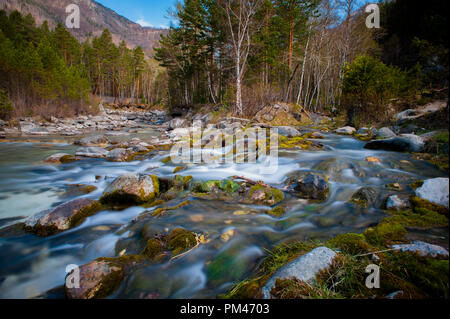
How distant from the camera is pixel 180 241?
2.77 metres

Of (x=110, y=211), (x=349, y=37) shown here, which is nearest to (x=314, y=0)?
(x=349, y=37)

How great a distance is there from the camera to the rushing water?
229 centimetres

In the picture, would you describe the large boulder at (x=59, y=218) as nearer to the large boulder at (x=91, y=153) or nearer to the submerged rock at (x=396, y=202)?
the submerged rock at (x=396, y=202)

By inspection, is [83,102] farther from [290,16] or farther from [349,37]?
[349,37]

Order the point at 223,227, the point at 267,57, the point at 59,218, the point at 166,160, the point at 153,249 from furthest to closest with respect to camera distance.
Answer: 1. the point at 267,57
2. the point at 166,160
3. the point at 59,218
4. the point at 223,227
5. the point at 153,249

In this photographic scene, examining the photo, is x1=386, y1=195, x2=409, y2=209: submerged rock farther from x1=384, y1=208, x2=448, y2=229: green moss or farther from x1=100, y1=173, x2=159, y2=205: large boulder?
x1=100, y1=173, x2=159, y2=205: large boulder

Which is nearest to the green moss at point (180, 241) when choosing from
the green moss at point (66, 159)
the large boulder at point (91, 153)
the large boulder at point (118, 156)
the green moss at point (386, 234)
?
the green moss at point (386, 234)

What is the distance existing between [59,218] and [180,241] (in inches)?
85.5

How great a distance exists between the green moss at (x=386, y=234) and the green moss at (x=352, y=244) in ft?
0.31

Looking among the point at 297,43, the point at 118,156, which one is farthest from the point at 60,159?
the point at 297,43

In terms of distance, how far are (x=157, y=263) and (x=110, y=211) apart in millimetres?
2023

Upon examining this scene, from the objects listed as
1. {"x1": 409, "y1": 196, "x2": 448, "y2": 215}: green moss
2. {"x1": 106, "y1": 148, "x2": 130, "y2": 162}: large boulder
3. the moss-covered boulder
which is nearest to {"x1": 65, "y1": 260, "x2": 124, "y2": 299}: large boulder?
the moss-covered boulder

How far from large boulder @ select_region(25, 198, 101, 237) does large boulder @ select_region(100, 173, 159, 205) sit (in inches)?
16.1

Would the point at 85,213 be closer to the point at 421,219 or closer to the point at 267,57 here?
the point at 421,219
